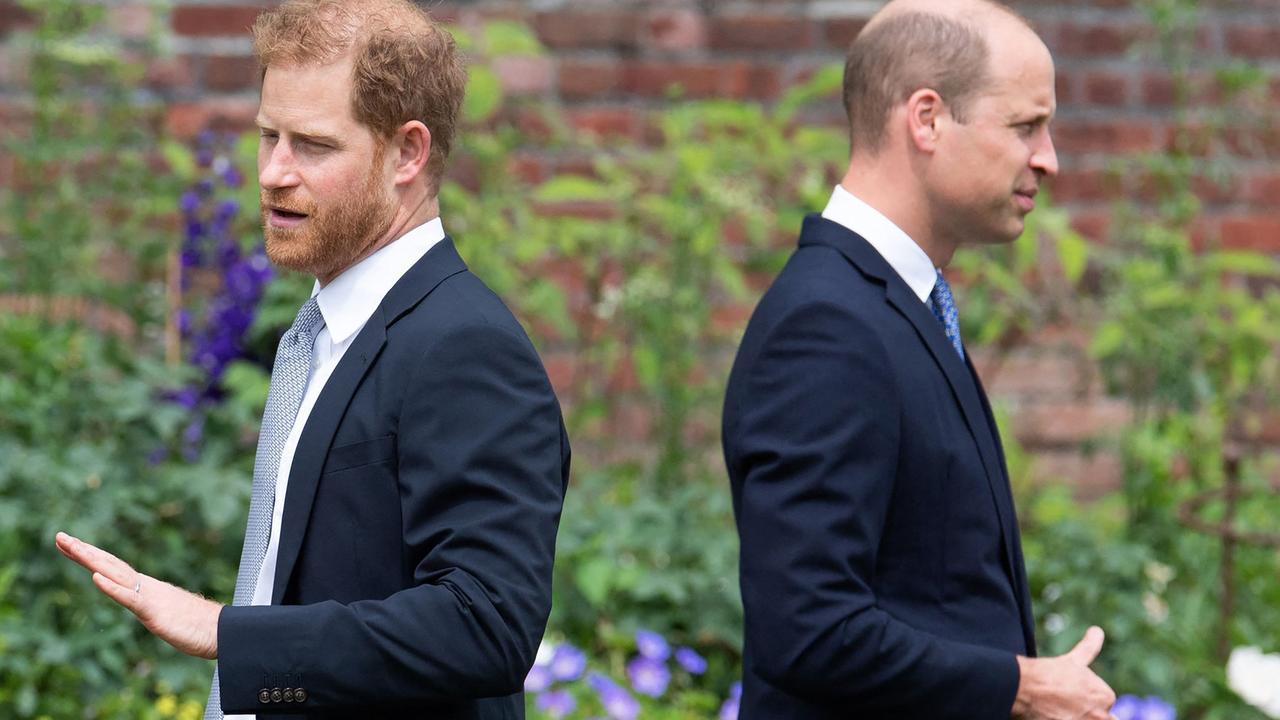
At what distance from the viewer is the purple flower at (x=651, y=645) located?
3609 mm

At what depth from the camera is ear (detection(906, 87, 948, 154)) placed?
7.76 feet

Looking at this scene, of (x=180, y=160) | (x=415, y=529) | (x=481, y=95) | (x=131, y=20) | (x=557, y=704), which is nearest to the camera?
(x=415, y=529)

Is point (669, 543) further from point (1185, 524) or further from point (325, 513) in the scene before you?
point (325, 513)

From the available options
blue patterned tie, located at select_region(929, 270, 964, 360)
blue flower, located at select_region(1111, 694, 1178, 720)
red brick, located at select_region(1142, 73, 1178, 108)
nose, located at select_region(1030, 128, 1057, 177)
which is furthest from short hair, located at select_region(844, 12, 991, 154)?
red brick, located at select_region(1142, 73, 1178, 108)

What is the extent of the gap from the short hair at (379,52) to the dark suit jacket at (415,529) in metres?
0.20

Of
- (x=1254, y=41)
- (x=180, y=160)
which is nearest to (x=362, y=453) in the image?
(x=180, y=160)

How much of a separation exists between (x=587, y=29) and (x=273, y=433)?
2838 mm

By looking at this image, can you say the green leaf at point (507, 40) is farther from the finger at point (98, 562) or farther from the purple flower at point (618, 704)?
the finger at point (98, 562)

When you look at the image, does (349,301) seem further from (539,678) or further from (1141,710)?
(1141,710)

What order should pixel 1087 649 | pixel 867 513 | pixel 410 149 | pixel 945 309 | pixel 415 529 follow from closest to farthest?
pixel 415 529 < pixel 410 149 < pixel 867 513 < pixel 1087 649 < pixel 945 309

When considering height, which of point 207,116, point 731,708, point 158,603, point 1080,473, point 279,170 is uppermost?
point 279,170

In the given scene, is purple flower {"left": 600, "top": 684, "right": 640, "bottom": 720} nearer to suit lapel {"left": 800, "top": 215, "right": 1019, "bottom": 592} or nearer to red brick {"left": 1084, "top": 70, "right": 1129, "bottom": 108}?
suit lapel {"left": 800, "top": 215, "right": 1019, "bottom": 592}

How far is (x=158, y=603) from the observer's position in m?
1.76

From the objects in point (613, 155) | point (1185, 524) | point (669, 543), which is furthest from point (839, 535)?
point (613, 155)
